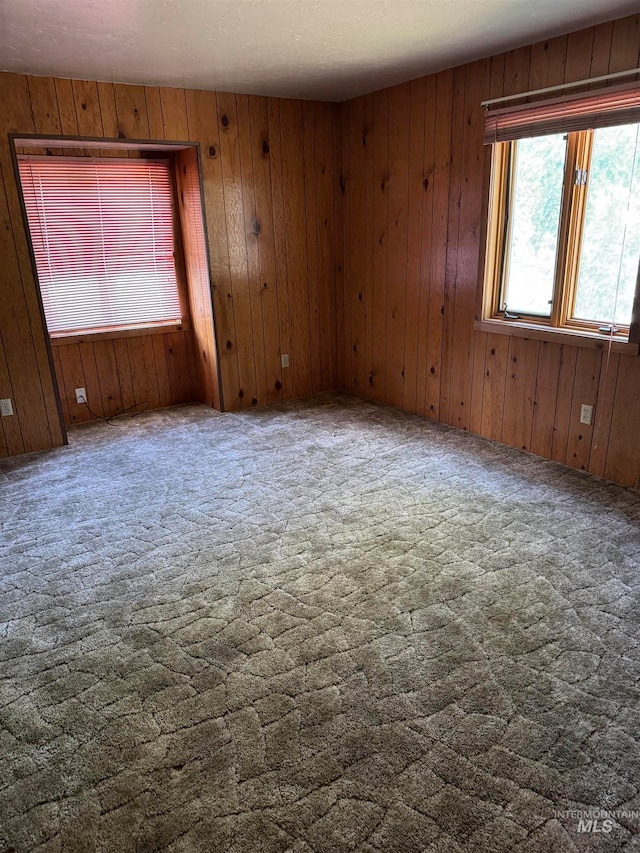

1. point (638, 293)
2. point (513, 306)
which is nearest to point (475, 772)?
point (638, 293)

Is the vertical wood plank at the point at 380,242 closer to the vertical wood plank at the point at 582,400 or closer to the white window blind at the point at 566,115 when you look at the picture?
the white window blind at the point at 566,115

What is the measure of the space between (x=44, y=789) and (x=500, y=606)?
1.70 m

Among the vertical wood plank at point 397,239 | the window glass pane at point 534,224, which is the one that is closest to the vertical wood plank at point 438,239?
the vertical wood plank at point 397,239

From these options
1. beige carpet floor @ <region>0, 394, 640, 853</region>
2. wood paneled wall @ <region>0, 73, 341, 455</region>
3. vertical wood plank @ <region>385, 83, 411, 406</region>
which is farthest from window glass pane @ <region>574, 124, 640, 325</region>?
wood paneled wall @ <region>0, 73, 341, 455</region>

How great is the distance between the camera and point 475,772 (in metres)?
1.67

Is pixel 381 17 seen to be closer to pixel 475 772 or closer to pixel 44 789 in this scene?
pixel 475 772

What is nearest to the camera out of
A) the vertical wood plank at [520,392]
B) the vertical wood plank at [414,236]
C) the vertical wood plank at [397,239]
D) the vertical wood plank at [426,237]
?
the vertical wood plank at [520,392]

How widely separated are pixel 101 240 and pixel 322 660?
154 inches

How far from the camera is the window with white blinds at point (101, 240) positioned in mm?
4461

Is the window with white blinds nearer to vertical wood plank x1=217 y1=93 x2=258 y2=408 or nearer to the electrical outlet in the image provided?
vertical wood plank x1=217 y1=93 x2=258 y2=408

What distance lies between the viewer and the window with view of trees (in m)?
3.17

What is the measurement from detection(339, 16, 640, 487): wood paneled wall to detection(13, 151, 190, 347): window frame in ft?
4.74

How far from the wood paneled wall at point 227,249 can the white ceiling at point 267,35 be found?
0.23 m

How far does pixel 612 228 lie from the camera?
3252 mm
